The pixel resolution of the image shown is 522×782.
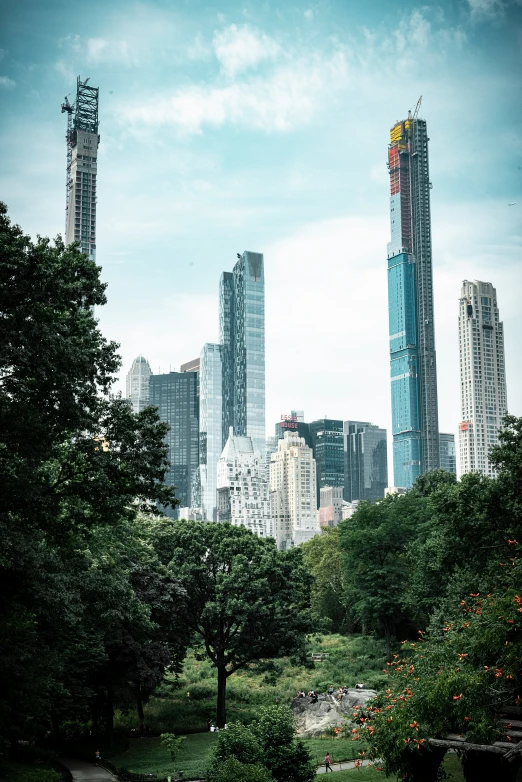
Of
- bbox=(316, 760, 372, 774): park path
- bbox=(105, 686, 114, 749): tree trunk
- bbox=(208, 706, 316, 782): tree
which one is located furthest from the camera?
bbox=(105, 686, 114, 749): tree trunk

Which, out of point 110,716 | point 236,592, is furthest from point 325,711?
point 110,716

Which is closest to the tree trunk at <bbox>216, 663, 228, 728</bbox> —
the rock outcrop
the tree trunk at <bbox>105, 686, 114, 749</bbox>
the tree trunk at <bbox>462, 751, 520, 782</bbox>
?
the rock outcrop

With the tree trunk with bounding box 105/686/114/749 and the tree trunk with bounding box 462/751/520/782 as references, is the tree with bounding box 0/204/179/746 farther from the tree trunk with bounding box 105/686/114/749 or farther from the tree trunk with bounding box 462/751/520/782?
the tree trunk with bounding box 105/686/114/749

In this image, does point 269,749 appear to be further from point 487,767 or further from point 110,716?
point 110,716

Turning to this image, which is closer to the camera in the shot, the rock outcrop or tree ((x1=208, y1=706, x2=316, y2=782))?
tree ((x1=208, y1=706, x2=316, y2=782))

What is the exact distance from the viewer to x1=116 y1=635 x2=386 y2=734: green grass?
45812mm

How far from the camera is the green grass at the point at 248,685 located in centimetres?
4581

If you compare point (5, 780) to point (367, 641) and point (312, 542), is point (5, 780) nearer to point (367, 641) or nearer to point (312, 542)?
point (367, 641)

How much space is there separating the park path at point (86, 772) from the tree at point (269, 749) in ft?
31.7

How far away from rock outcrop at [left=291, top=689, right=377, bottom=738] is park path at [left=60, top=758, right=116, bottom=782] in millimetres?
10876

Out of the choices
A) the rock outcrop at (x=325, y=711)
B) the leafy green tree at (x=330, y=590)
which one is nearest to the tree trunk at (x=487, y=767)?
the rock outcrop at (x=325, y=711)

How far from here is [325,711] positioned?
43812 mm

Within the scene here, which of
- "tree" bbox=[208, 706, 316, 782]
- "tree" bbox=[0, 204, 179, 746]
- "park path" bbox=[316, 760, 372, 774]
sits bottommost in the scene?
"park path" bbox=[316, 760, 372, 774]

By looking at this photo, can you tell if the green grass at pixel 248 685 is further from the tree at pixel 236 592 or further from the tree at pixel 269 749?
the tree at pixel 269 749
